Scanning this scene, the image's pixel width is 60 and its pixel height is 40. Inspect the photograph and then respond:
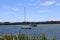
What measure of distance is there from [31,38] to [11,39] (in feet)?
2.72

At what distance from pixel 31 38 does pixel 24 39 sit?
320 mm

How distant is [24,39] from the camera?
30.5 ft

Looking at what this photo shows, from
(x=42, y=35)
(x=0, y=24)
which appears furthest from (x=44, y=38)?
(x=0, y=24)

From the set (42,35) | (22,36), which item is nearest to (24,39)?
(22,36)

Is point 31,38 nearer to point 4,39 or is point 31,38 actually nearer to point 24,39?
point 24,39

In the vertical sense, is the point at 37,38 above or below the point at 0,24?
above

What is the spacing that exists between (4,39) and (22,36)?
2.54ft

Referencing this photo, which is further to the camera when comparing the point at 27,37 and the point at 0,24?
the point at 0,24

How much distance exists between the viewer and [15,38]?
957 centimetres

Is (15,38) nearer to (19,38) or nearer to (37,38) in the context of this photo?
(19,38)

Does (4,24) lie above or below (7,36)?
below

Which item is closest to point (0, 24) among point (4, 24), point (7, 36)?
point (4, 24)

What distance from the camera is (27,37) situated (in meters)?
9.48

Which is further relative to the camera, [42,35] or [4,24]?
[4,24]
